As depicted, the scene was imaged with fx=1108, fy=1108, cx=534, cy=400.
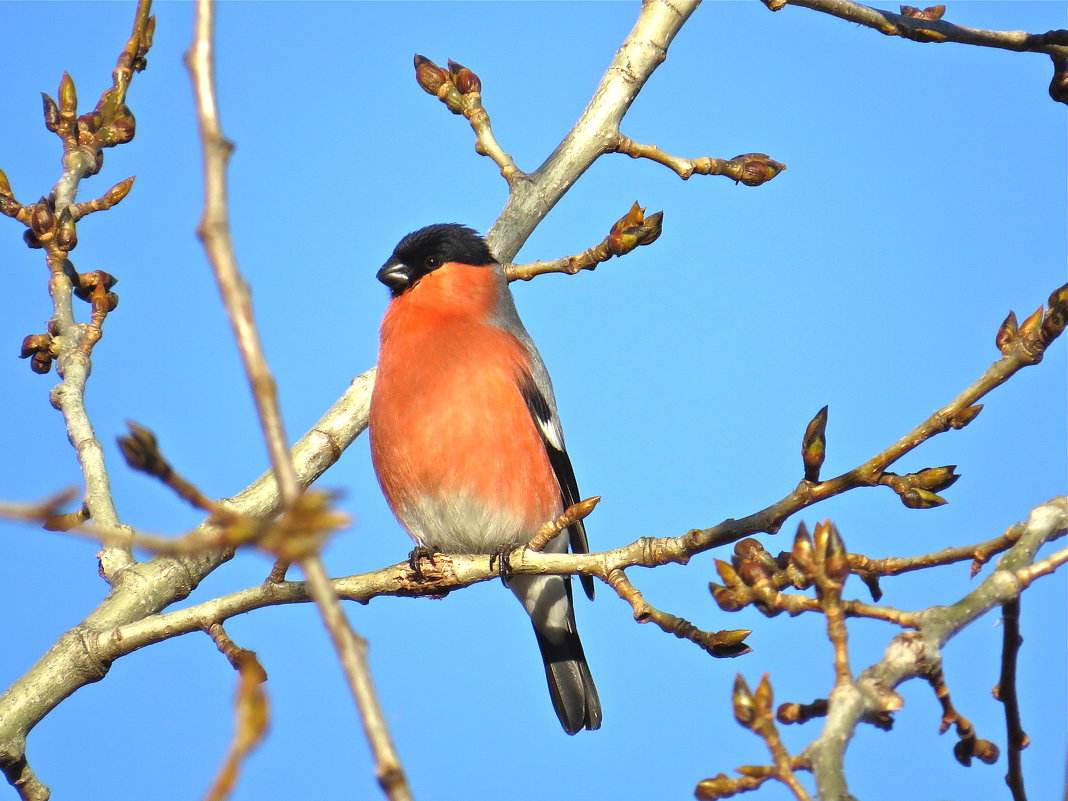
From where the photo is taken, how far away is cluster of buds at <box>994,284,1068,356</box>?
3.01 m

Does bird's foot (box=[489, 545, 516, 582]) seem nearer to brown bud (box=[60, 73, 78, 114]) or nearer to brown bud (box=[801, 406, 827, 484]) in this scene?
brown bud (box=[801, 406, 827, 484])

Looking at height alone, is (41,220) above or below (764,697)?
above

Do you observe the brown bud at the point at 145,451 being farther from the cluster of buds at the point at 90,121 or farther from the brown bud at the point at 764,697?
the cluster of buds at the point at 90,121

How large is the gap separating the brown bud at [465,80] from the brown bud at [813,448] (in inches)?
104

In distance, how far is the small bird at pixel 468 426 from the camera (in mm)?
5207

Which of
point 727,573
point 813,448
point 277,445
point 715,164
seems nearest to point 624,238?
point 715,164

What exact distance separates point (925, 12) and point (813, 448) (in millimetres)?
2455

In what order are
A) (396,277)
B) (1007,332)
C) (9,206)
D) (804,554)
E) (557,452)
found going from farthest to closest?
(396,277) < (557,452) < (9,206) < (1007,332) < (804,554)

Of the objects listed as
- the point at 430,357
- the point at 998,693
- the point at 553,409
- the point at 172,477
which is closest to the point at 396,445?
the point at 430,357

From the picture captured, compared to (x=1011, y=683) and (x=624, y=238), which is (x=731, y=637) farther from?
(x=624, y=238)

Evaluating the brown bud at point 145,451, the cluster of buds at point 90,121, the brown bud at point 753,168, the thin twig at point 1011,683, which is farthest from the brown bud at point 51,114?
the thin twig at point 1011,683

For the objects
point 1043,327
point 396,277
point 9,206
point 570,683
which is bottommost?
point 1043,327

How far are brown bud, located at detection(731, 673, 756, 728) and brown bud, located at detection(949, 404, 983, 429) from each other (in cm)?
118

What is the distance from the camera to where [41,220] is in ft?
14.6
